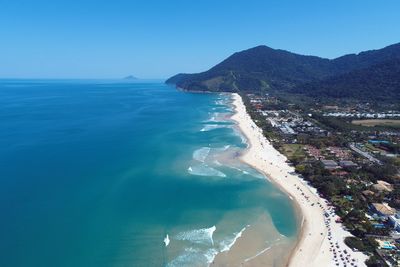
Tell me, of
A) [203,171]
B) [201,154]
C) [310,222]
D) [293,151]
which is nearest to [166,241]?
[310,222]

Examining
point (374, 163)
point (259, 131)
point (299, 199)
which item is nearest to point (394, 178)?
point (374, 163)

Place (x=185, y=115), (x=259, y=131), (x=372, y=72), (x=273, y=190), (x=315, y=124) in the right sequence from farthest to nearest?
(x=372, y=72), (x=185, y=115), (x=315, y=124), (x=259, y=131), (x=273, y=190)

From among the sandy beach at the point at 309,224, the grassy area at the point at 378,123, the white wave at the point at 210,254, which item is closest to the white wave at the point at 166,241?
the white wave at the point at 210,254

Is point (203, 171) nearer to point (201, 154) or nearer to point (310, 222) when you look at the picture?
point (201, 154)

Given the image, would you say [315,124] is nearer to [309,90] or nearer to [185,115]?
[185,115]

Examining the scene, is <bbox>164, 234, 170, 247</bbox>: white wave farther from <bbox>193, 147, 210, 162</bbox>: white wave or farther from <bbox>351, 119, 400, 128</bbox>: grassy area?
<bbox>351, 119, 400, 128</bbox>: grassy area

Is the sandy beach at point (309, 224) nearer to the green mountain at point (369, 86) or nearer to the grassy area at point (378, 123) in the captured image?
the grassy area at point (378, 123)

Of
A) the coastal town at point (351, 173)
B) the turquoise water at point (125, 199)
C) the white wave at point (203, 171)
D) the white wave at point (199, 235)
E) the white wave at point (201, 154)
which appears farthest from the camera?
the white wave at point (201, 154)
